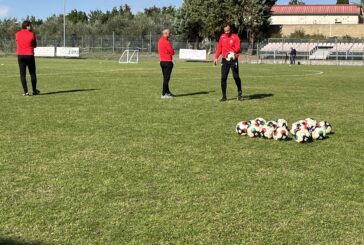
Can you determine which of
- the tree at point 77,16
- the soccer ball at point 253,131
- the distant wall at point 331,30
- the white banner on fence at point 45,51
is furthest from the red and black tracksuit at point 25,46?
the tree at point 77,16

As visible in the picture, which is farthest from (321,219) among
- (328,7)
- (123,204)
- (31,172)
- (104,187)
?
(328,7)

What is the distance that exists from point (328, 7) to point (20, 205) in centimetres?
9887

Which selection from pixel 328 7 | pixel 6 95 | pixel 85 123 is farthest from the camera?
pixel 328 7

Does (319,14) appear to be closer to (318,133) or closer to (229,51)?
(229,51)

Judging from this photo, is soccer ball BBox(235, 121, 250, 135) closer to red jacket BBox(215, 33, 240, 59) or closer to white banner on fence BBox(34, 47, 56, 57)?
red jacket BBox(215, 33, 240, 59)

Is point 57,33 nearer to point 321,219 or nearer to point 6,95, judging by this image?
point 6,95

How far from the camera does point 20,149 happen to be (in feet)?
23.2

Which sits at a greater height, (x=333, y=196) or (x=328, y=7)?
(x=328, y=7)

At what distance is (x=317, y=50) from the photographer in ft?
177

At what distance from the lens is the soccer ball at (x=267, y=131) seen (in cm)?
809

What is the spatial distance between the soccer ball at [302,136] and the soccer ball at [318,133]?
8.9 inches

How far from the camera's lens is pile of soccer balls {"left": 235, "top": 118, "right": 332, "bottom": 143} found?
788 centimetres

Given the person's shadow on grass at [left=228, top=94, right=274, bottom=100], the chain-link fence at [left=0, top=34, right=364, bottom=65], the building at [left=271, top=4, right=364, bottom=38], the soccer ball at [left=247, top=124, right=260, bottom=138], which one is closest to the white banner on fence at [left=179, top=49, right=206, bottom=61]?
the chain-link fence at [left=0, top=34, right=364, bottom=65]

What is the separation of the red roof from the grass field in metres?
89.3
